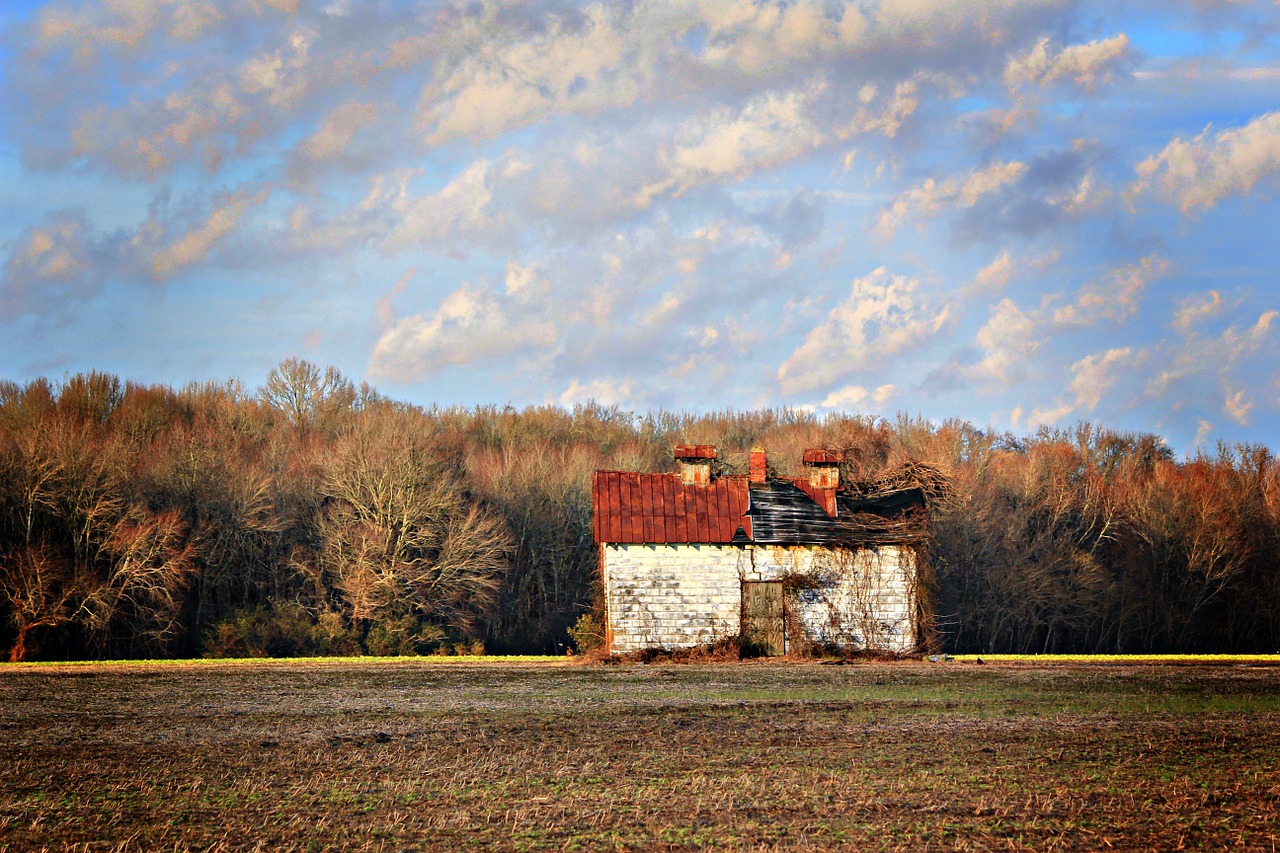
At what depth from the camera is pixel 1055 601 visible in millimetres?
51562

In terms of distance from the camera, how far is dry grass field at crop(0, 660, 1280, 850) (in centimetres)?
962

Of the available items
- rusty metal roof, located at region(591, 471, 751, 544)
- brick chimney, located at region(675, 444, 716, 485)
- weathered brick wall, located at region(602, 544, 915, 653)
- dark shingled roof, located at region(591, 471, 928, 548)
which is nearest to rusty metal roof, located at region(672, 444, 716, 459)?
brick chimney, located at region(675, 444, 716, 485)

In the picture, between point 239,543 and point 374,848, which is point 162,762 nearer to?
point 374,848

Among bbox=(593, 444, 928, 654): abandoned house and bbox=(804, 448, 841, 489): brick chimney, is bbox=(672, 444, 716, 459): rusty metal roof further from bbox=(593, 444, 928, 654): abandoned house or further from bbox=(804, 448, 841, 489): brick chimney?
bbox=(804, 448, 841, 489): brick chimney

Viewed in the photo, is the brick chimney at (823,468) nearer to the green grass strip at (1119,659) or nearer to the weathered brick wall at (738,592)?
the weathered brick wall at (738,592)

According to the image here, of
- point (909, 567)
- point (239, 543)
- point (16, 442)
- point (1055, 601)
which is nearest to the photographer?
point (909, 567)

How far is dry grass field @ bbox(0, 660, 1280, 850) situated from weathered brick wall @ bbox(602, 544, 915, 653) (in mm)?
8920

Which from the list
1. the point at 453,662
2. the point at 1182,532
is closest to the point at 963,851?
the point at 453,662

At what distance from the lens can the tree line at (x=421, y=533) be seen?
40.3 meters

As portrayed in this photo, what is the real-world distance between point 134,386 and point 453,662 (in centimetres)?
3834

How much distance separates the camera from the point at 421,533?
4547 centimetres

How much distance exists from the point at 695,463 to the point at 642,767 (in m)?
22.4

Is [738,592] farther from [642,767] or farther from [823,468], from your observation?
[642,767]

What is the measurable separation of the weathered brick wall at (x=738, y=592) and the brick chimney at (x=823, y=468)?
323cm
